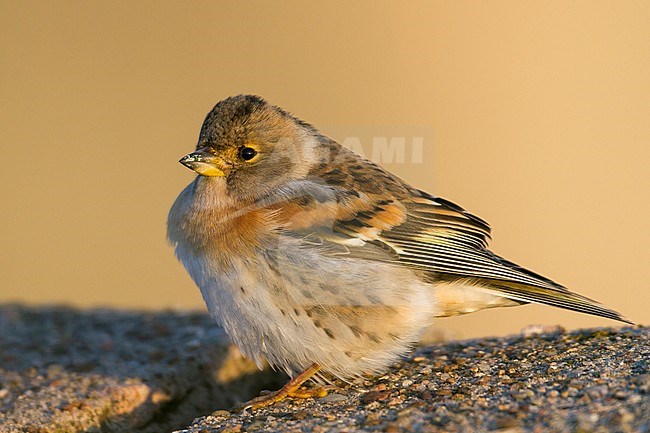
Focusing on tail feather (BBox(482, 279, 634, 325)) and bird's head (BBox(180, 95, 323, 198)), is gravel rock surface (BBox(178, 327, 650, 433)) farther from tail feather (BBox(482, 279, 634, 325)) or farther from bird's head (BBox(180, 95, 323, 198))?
bird's head (BBox(180, 95, 323, 198))

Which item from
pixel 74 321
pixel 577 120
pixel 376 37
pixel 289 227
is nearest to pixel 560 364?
pixel 289 227

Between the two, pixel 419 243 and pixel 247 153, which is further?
pixel 247 153

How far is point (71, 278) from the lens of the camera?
1099 cm

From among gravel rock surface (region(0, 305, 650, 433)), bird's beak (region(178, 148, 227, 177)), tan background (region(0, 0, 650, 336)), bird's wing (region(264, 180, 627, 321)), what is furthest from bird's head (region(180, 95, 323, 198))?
tan background (region(0, 0, 650, 336))

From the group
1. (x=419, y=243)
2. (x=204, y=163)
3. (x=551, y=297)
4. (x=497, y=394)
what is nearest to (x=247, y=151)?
(x=204, y=163)

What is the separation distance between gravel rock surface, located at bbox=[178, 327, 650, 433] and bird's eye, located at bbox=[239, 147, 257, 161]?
1476mm

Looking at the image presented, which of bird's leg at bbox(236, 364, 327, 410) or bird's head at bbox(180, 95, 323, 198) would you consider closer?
bird's leg at bbox(236, 364, 327, 410)

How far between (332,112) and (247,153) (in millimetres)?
6179

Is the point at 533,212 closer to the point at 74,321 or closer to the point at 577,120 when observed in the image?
the point at 577,120

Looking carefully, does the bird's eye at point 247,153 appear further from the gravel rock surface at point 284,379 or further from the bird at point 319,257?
the gravel rock surface at point 284,379

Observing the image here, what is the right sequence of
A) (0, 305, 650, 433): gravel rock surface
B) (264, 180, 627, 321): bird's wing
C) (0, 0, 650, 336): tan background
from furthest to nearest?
1. (0, 0, 650, 336): tan background
2. (264, 180, 627, 321): bird's wing
3. (0, 305, 650, 433): gravel rock surface

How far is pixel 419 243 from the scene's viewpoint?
5.03 m

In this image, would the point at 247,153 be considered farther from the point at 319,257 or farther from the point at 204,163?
the point at 319,257

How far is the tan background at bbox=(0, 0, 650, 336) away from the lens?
33.0ft
